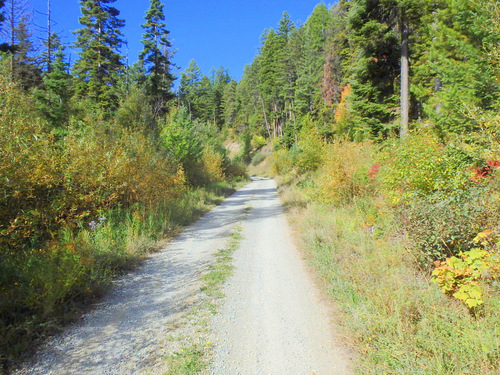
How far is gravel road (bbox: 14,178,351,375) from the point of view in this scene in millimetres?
2840

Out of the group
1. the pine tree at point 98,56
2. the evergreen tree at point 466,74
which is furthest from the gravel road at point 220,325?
the pine tree at point 98,56

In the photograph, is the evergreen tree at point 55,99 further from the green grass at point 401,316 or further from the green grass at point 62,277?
the green grass at point 401,316

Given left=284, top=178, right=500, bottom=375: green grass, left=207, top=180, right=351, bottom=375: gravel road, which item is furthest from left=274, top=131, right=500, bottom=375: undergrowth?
left=207, top=180, right=351, bottom=375: gravel road

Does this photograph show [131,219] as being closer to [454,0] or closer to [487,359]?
[487,359]

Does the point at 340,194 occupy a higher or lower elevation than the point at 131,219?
higher

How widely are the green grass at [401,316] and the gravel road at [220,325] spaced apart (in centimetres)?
36

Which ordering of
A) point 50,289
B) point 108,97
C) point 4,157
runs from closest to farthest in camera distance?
point 50,289 < point 4,157 < point 108,97

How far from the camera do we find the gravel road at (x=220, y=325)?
9.32ft

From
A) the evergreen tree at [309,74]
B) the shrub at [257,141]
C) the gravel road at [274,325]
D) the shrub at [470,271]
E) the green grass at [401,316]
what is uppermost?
the evergreen tree at [309,74]

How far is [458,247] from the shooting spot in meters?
3.85

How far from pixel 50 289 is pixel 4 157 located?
2409mm

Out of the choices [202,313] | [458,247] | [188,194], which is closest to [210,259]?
[202,313]

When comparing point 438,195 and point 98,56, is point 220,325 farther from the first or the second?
point 98,56

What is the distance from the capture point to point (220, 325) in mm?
3549
